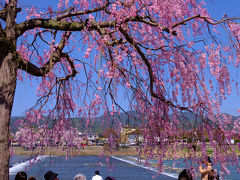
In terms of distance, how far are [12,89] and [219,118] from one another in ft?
9.66

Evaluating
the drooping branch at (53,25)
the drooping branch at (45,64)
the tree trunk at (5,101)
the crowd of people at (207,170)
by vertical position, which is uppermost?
the drooping branch at (53,25)

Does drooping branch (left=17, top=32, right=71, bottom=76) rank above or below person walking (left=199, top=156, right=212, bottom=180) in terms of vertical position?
above

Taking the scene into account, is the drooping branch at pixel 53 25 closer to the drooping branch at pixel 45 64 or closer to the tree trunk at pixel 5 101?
the drooping branch at pixel 45 64

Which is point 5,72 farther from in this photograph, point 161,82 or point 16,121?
point 16,121

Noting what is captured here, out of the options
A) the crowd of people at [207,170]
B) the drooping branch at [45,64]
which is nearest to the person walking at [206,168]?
the crowd of people at [207,170]

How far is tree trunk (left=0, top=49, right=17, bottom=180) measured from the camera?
3963 millimetres

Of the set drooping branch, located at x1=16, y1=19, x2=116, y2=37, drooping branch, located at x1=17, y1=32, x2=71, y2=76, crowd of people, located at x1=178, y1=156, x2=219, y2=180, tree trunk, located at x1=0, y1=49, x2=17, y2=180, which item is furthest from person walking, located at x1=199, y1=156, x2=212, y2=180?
tree trunk, located at x1=0, y1=49, x2=17, y2=180

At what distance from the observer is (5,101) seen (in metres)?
4.04

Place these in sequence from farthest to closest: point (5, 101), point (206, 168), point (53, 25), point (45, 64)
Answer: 1. point (206, 168)
2. point (45, 64)
3. point (53, 25)
4. point (5, 101)

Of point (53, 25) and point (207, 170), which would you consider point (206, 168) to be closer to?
point (207, 170)

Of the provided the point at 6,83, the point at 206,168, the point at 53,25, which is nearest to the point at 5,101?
the point at 6,83

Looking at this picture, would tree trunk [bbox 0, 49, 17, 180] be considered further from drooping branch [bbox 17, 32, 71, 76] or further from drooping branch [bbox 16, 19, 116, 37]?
drooping branch [bbox 16, 19, 116, 37]

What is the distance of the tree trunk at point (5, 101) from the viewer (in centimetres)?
396

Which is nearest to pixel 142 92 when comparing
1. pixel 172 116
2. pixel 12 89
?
pixel 172 116
